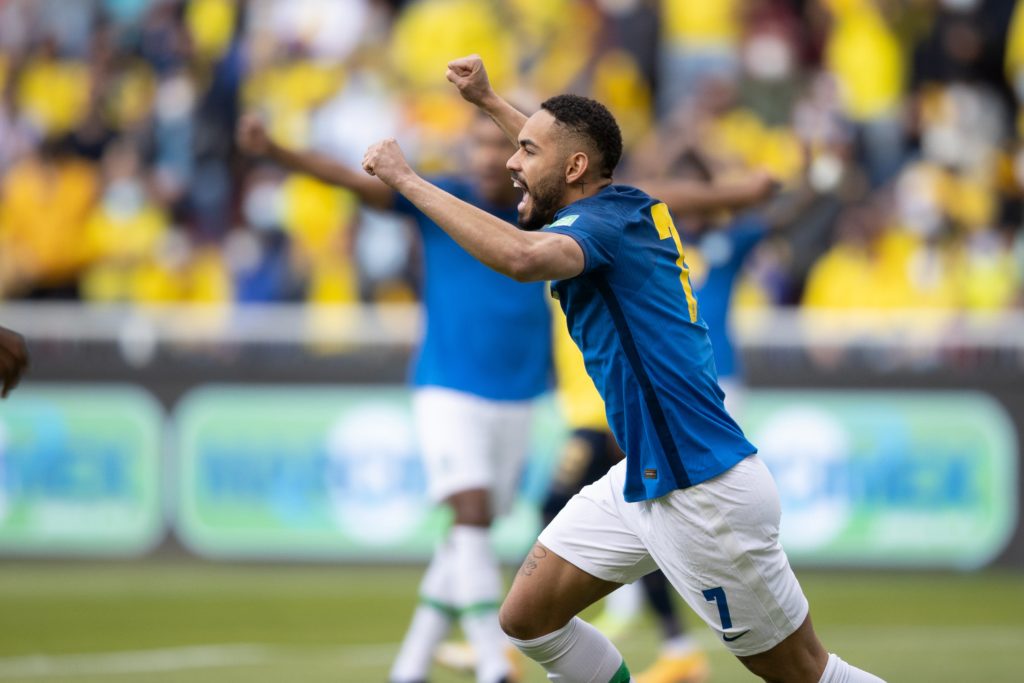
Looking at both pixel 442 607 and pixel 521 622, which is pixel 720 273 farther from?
pixel 521 622

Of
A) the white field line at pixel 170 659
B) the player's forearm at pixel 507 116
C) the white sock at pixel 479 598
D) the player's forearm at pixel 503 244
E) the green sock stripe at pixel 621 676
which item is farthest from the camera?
the white field line at pixel 170 659

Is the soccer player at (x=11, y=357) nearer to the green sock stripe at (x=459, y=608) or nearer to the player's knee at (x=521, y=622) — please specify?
the player's knee at (x=521, y=622)

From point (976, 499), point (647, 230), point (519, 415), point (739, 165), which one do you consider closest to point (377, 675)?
point (519, 415)

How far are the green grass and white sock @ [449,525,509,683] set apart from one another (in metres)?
1.17

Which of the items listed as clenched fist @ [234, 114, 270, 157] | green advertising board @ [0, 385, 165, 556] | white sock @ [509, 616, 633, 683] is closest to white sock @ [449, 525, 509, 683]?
white sock @ [509, 616, 633, 683]

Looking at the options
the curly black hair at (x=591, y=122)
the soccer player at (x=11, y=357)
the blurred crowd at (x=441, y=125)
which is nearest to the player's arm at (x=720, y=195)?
the curly black hair at (x=591, y=122)

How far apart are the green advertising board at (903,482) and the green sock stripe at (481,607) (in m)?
5.62

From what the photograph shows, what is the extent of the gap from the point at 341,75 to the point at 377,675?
9.95m

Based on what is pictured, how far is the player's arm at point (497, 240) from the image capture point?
498 centimetres

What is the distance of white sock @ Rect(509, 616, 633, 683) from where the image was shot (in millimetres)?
5793

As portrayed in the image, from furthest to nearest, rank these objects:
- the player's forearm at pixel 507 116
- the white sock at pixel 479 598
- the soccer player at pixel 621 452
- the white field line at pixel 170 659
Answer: the white field line at pixel 170 659
the soccer player at pixel 621 452
the white sock at pixel 479 598
the player's forearm at pixel 507 116

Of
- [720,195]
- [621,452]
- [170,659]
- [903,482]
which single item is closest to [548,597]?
[720,195]

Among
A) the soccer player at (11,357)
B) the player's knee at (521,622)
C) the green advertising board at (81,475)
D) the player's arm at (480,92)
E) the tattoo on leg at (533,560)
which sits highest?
the player's arm at (480,92)

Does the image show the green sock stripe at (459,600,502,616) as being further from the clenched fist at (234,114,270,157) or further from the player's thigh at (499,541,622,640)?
the clenched fist at (234,114,270,157)
